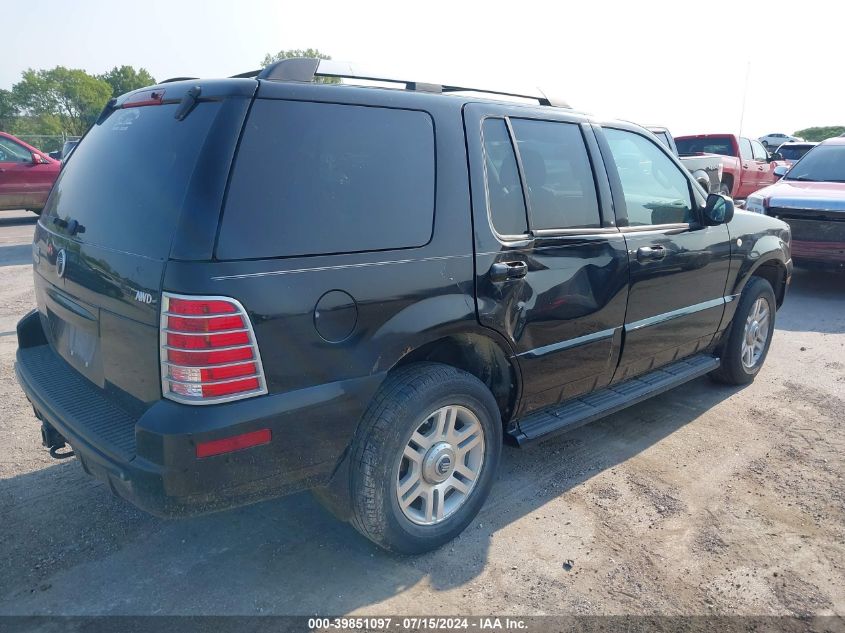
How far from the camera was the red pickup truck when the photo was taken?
14445mm

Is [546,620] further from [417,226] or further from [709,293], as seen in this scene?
[709,293]

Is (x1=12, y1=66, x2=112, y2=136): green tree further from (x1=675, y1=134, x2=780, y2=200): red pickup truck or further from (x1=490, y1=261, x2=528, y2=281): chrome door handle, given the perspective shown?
(x1=490, y1=261, x2=528, y2=281): chrome door handle

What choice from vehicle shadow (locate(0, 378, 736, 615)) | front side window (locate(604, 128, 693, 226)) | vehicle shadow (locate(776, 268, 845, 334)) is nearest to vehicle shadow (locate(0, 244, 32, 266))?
vehicle shadow (locate(0, 378, 736, 615))

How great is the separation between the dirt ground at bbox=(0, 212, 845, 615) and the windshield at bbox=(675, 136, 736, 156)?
12.3 meters

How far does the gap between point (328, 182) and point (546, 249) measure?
47.1 inches

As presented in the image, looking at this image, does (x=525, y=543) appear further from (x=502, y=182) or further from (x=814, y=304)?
(x=814, y=304)

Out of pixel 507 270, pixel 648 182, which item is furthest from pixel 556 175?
pixel 648 182

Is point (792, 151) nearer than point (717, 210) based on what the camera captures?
No

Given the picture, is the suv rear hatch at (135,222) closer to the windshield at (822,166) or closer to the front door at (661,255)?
the front door at (661,255)

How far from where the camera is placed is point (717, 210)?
13.6ft

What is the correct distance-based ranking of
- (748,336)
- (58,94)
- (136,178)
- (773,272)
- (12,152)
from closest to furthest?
(136,178), (748,336), (773,272), (12,152), (58,94)

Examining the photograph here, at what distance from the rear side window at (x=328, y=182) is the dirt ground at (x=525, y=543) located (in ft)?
4.57

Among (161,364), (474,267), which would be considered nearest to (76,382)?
(161,364)

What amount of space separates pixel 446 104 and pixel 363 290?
1.02 m
